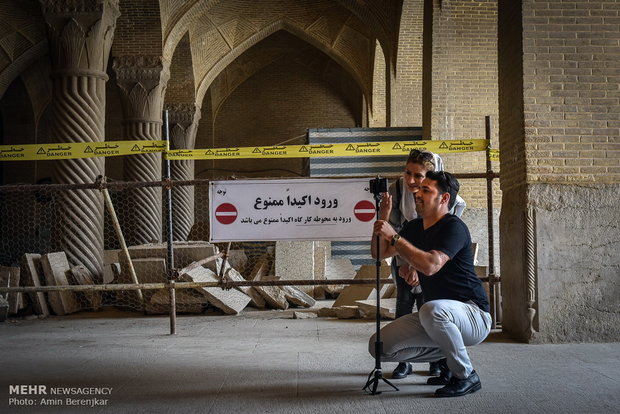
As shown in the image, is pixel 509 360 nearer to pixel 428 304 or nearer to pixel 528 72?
pixel 428 304

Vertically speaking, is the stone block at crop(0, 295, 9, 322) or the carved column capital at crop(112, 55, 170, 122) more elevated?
the carved column capital at crop(112, 55, 170, 122)

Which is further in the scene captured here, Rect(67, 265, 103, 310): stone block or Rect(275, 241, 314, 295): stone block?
Rect(275, 241, 314, 295): stone block

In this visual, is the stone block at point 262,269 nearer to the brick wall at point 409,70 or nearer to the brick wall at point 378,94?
the brick wall at point 409,70

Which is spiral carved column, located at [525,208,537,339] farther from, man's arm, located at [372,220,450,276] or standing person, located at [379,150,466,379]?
man's arm, located at [372,220,450,276]

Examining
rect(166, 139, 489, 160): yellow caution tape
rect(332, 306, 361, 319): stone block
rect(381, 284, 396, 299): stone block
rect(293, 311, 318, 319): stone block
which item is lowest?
rect(293, 311, 318, 319): stone block

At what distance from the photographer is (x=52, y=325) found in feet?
21.6

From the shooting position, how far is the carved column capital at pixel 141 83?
12.9m

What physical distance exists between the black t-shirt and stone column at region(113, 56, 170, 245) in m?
10.3

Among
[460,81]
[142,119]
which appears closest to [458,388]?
[460,81]

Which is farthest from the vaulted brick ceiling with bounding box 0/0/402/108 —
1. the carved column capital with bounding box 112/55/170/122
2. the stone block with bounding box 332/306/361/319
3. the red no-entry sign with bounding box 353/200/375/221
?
the red no-entry sign with bounding box 353/200/375/221

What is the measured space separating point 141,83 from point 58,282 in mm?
6450

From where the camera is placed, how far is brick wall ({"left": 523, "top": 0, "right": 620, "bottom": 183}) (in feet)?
16.3

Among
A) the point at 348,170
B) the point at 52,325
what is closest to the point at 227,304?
the point at 52,325

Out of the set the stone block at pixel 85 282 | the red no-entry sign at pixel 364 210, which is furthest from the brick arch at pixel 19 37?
the red no-entry sign at pixel 364 210
